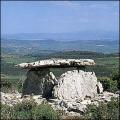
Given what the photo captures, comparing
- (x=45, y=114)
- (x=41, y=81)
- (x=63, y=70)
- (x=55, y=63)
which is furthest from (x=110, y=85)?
(x=63, y=70)

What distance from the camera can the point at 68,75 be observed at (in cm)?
3203

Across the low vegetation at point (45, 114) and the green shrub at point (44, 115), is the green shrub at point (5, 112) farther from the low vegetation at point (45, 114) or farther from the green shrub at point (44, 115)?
the green shrub at point (44, 115)

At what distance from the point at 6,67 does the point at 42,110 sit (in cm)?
11455

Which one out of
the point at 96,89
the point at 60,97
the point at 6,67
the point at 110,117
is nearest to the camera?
the point at 110,117

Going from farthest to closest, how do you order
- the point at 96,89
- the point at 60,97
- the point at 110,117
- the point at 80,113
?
the point at 96,89
the point at 60,97
the point at 80,113
the point at 110,117

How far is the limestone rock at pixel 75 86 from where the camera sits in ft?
103

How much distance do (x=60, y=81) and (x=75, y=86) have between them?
4.07ft

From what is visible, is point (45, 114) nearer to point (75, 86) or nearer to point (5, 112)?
point (5, 112)

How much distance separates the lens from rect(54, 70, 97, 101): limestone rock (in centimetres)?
3134

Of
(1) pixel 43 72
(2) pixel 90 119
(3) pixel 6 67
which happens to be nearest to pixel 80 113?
(2) pixel 90 119

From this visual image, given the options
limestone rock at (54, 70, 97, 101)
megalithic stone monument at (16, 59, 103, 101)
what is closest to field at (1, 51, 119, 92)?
megalithic stone monument at (16, 59, 103, 101)

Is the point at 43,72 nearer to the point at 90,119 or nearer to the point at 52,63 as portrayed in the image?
the point at 52,63

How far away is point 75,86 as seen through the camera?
3203cm

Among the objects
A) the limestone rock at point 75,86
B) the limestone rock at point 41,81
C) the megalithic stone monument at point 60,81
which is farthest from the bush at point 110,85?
the limestone rock at point 41,81
